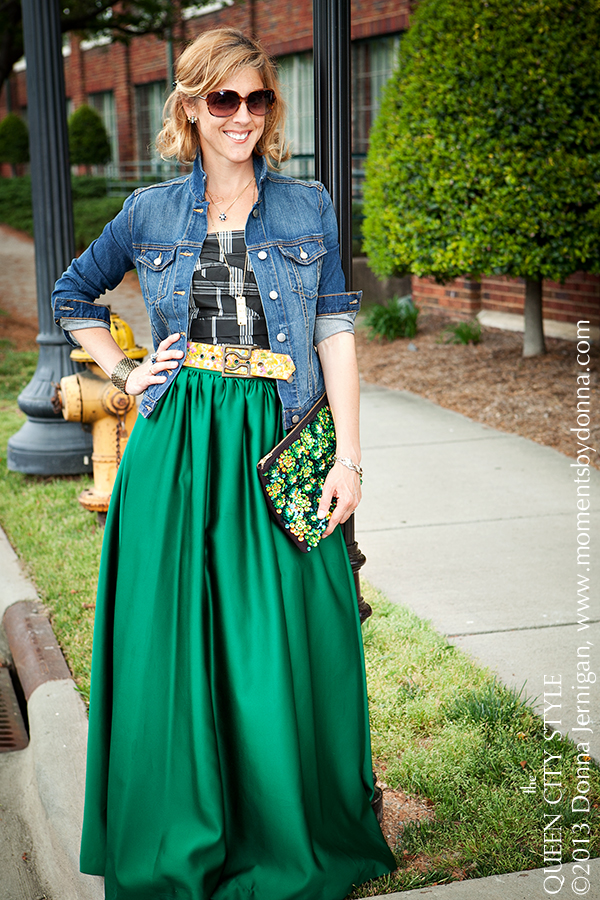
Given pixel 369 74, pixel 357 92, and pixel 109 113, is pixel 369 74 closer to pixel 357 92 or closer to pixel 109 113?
pixel 357 92

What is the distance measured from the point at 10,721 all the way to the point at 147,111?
2138cm

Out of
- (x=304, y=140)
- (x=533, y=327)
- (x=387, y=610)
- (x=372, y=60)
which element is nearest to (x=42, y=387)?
(x=387, y=610)

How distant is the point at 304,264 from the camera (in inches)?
88.1

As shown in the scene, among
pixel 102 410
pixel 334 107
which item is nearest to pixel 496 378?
pixel 102 410

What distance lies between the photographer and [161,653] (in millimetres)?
2238

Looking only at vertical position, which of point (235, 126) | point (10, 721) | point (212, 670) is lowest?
point (10, 721)

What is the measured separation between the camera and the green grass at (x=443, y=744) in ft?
8.16

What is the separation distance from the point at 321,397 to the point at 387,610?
6.00ft

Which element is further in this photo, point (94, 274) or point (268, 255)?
point (94, 274)

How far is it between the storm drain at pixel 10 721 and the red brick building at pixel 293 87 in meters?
2.16

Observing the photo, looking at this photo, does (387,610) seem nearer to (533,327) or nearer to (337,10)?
(337,10)

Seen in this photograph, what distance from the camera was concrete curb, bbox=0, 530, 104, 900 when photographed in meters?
2.65

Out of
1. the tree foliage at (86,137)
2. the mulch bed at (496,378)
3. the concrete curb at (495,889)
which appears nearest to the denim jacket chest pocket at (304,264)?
the concrete curb at (495,889)

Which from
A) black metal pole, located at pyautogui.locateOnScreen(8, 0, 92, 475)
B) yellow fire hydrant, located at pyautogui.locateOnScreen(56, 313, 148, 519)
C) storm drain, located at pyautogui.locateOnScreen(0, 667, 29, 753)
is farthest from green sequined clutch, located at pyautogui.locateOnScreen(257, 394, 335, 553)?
black metal pole, located at pyautogui.locateOnScreen(8, 0, 92, 475)
